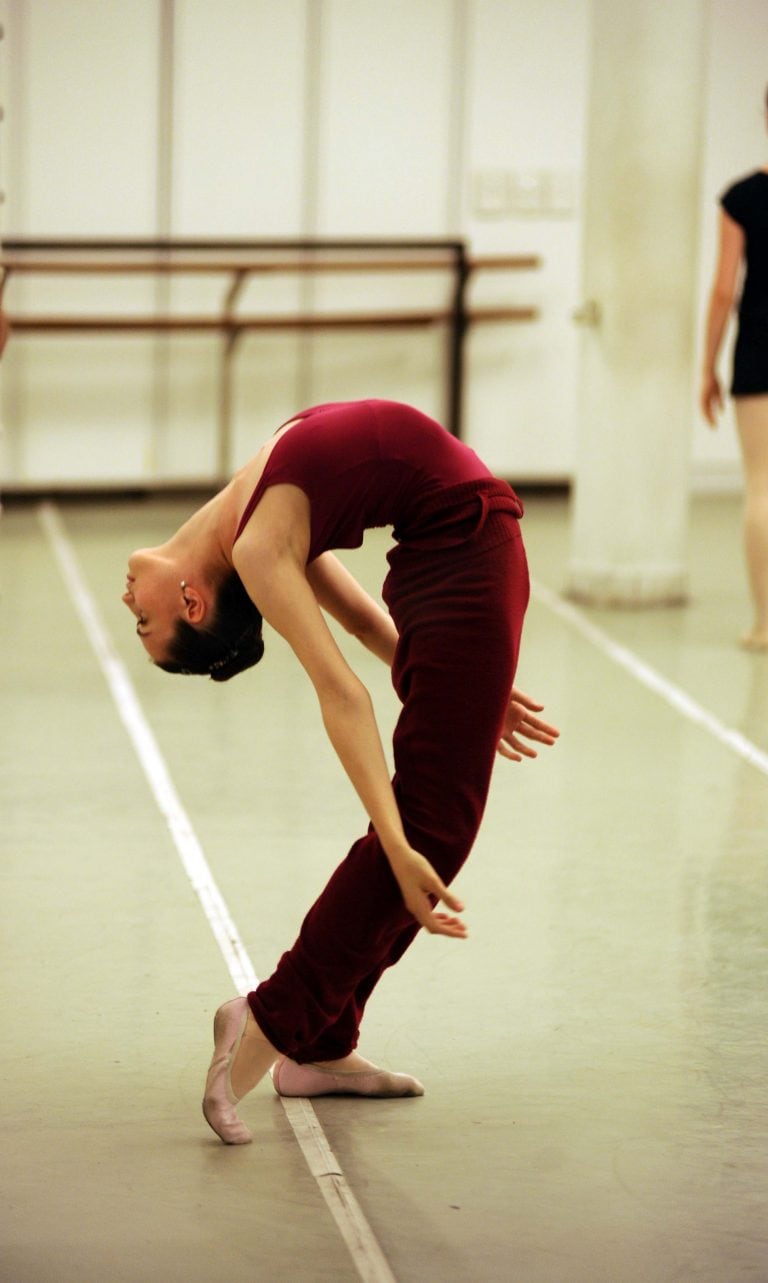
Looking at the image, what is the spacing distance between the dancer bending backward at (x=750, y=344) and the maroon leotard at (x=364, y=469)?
3.86m

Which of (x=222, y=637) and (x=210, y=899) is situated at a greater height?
(x=222, y=637)

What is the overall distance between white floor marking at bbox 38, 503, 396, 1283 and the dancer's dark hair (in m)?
0.74

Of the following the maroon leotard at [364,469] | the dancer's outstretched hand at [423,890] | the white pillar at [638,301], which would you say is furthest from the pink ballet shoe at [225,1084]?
the white pillar at [638,301]

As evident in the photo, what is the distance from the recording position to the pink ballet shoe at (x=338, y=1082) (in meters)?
3.12

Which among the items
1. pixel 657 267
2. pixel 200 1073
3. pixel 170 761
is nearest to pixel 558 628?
pixel 657 267

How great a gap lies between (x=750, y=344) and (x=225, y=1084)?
4.22 meters

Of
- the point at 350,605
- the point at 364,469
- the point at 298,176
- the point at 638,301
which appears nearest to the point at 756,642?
the point at 638,301

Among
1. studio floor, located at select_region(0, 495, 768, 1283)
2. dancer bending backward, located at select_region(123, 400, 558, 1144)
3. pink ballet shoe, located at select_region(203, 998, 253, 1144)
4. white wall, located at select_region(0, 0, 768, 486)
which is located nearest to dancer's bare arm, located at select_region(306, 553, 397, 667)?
dancer bending backward, located at select_region(123, 400, 558, 1144)

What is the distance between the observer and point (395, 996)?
3596 millimetres

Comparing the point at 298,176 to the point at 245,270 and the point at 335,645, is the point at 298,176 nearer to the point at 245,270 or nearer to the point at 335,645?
the point at 245,270

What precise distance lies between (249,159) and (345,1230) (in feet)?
25.6

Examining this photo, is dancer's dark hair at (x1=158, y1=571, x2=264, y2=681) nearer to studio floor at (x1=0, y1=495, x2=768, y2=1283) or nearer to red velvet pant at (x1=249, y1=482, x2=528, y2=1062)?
red velvet pant at (x1=249, y1=482, x2=528, y2=1062)

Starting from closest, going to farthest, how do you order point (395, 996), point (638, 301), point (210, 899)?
point (395, 996) → point (210, 899) → point (638, 301)

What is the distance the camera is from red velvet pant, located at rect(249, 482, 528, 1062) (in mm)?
2791
